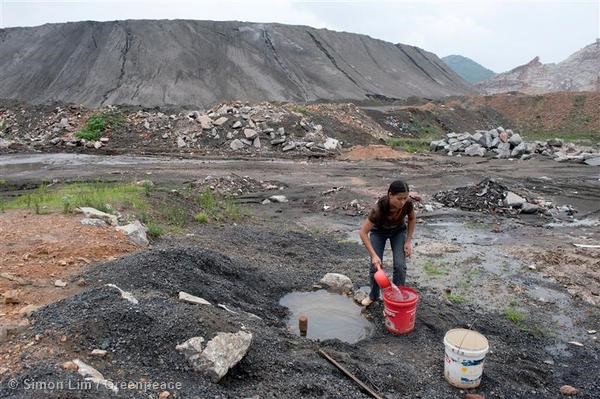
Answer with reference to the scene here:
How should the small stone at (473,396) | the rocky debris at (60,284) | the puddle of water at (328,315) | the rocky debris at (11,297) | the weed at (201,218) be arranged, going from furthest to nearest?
the weed at (201,218), the puddle of water at (328,315), the rocky debris at (60,284), the rocky debris at (11,297), the small stone at (473,396)

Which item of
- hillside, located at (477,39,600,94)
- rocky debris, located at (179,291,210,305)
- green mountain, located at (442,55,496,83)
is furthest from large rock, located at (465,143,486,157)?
green mountain, located at (442,55,496,83)

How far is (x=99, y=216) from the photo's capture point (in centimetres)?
711

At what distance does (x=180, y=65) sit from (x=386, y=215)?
3660 cm

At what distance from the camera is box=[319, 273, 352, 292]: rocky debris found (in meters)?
6.20

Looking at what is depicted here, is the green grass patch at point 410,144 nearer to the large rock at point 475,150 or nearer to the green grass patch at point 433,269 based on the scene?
the large rock at point 475,150

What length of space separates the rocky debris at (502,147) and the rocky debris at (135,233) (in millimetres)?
17800

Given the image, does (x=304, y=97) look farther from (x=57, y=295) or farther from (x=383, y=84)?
(x=57, y=295)

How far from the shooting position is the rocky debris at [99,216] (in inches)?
276

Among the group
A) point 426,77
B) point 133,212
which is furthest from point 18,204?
point 426,77

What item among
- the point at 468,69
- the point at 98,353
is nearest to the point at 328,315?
the point at 98,353

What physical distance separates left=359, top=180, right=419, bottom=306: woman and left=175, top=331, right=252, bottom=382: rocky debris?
1741 mm

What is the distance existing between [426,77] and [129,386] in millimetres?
58340

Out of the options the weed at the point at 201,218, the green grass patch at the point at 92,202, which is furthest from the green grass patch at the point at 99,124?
the weed at the point at 201,218

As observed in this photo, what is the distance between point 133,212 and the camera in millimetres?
8234
